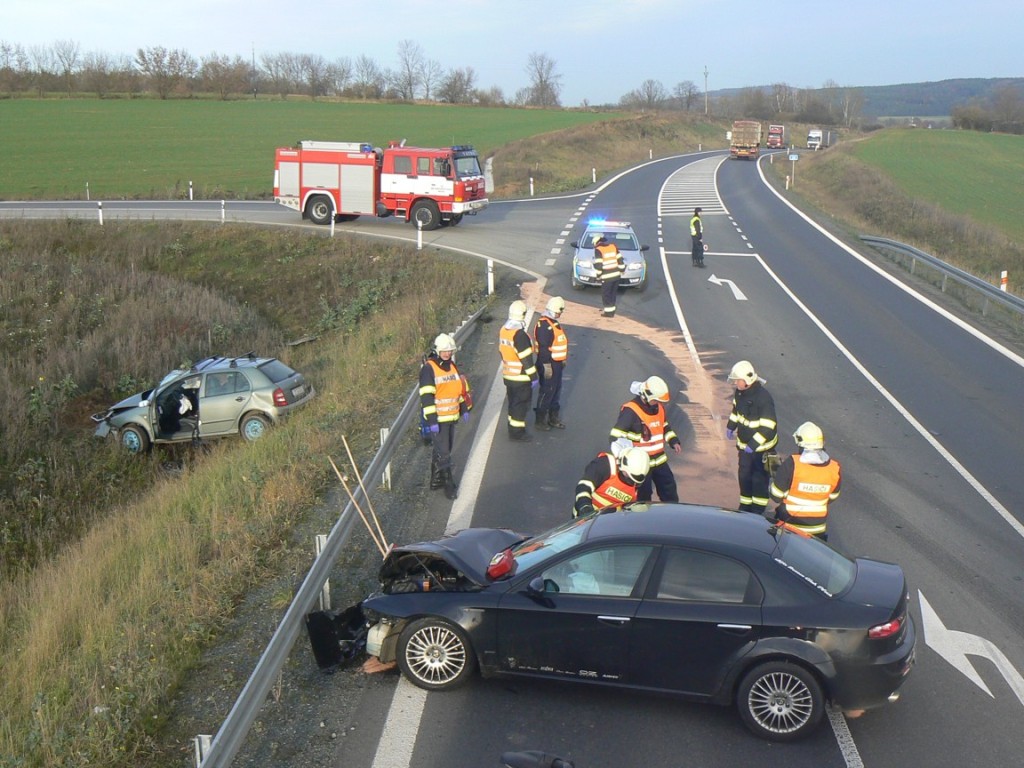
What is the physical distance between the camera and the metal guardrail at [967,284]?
18.2 meters

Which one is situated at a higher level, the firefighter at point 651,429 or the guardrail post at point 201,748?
the firefighter at point 651,429

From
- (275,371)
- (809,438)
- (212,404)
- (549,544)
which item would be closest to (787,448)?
(809,438)

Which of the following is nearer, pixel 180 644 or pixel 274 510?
pixel 180 644

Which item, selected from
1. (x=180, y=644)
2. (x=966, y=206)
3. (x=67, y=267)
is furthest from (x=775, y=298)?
(x=966, y=206)

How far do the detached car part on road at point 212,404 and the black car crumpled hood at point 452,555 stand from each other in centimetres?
826

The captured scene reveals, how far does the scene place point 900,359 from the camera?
16188 mm

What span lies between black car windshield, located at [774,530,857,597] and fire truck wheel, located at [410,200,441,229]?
977 inches

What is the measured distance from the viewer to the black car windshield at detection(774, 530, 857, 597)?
6156 millimetres

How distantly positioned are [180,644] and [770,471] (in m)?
5.24

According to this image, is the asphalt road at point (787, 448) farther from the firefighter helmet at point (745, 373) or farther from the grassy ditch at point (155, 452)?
the firefighter helmet at point (745, 373)

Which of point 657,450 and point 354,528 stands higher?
point 657,450

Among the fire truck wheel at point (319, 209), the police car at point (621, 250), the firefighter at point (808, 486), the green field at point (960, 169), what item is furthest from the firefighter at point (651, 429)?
the green field at point (960, 169)

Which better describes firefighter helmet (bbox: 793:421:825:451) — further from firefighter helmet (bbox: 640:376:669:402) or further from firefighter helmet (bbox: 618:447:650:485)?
firefighter helmet (bbox: 640:376:669:402)

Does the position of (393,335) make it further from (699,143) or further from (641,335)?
(699,143)
